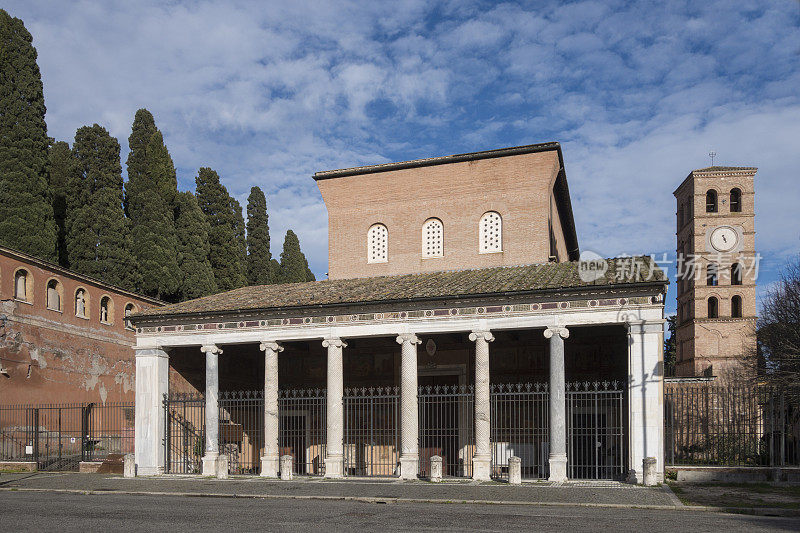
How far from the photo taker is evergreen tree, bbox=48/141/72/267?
31547 millimetres

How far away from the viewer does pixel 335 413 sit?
1914cm

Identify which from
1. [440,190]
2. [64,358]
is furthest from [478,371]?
[64,358]

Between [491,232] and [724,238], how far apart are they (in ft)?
101

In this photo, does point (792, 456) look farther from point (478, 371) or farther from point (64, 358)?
point (64, 358)

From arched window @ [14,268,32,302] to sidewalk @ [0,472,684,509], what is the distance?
5.35 meters

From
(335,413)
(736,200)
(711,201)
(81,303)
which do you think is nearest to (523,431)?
(335,413)

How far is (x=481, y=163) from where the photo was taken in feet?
79.5

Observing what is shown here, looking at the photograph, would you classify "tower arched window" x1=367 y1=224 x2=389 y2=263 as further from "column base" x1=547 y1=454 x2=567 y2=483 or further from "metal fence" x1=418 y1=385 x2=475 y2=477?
"column base" x1=547 y1=454 x2=567 y2=483

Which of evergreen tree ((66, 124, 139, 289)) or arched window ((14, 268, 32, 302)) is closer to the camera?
arched window ((14, 268, 32, 302))

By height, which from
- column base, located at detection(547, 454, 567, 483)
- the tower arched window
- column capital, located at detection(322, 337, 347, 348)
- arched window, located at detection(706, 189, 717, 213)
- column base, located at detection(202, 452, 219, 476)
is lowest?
column base, located at detection(202, 452, 219, 476)

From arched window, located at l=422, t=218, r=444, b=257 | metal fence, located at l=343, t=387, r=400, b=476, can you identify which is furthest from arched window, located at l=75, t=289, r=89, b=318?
arched window, located at l=422, t=218, r=444, b=257

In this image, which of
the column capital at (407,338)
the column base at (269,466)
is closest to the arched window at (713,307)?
the column capital at (407,338)

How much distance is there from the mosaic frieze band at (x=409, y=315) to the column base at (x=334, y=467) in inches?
138

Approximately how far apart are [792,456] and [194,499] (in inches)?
600
